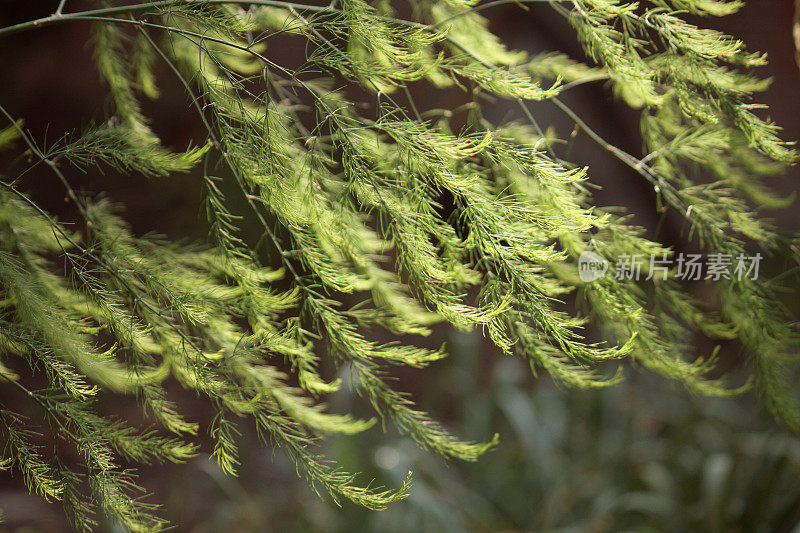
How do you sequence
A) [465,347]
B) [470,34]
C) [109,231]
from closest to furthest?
[109,231] < [470,34] < [465,347]

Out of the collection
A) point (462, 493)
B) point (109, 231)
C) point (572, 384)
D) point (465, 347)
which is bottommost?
point (462, 493)

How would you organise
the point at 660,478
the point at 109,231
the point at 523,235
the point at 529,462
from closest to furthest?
1. the point at 523,235
2. the point at 109,231
3. the point at 660,478
4. the point at 529,462

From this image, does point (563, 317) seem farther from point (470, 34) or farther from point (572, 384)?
point (470, 34)

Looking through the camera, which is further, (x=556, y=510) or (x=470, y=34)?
(x=556, y=510)

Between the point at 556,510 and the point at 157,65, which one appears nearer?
the point at 556,510

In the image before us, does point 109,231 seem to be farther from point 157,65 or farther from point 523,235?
point 157,65

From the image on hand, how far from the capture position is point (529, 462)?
1.13 m

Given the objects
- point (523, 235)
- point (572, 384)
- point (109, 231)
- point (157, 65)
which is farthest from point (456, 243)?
point (157, 65)

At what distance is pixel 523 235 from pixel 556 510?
0.87 m

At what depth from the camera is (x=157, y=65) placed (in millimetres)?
1192

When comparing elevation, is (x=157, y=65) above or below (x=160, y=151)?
below

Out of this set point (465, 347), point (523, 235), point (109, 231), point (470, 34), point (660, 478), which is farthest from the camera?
point (465, 347)

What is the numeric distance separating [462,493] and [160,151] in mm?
916

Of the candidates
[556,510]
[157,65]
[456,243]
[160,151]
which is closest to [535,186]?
[456,243]
